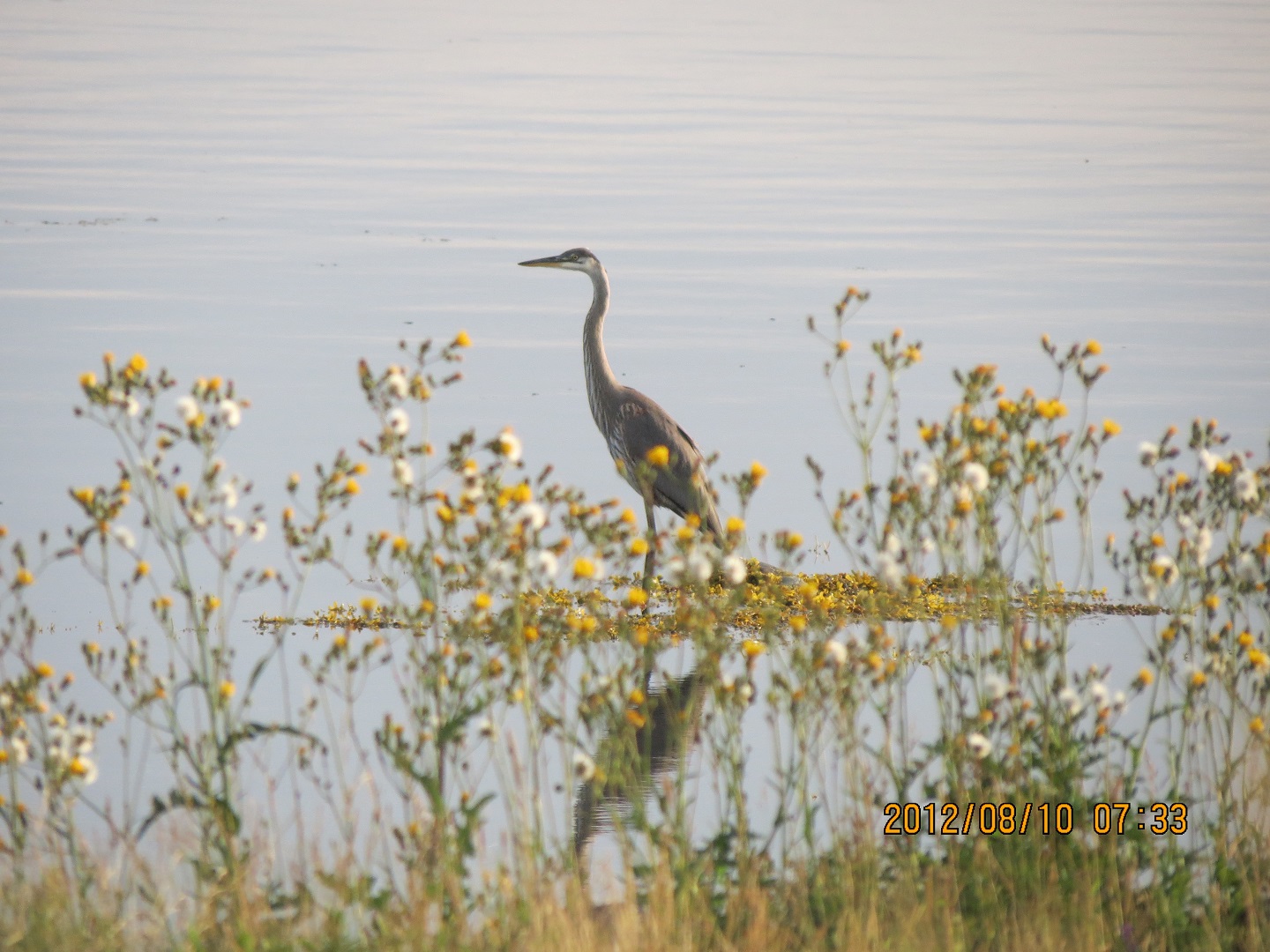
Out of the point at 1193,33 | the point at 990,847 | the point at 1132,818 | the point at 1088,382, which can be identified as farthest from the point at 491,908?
the point at 1193,33

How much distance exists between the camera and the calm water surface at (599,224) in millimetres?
11727

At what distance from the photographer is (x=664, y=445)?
8797 mm

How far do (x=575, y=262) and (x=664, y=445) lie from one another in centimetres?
181

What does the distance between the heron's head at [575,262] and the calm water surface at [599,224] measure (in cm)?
106

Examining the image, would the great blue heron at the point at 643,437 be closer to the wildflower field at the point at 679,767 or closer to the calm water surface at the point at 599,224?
the calm water surface at the point at 599,224

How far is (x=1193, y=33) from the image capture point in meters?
44.6

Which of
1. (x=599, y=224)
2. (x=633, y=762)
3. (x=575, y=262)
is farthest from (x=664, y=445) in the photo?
(x=599, y=224)

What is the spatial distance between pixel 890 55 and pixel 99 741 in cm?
3818

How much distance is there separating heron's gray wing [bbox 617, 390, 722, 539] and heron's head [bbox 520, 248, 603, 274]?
122 centimetres

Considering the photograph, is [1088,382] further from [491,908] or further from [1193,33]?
[1193,33]

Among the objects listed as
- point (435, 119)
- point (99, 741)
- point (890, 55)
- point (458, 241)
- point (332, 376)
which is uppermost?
point (890, 55)

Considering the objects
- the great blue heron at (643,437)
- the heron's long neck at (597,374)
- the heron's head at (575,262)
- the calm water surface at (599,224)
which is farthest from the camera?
the calm water surface at (599,224)
